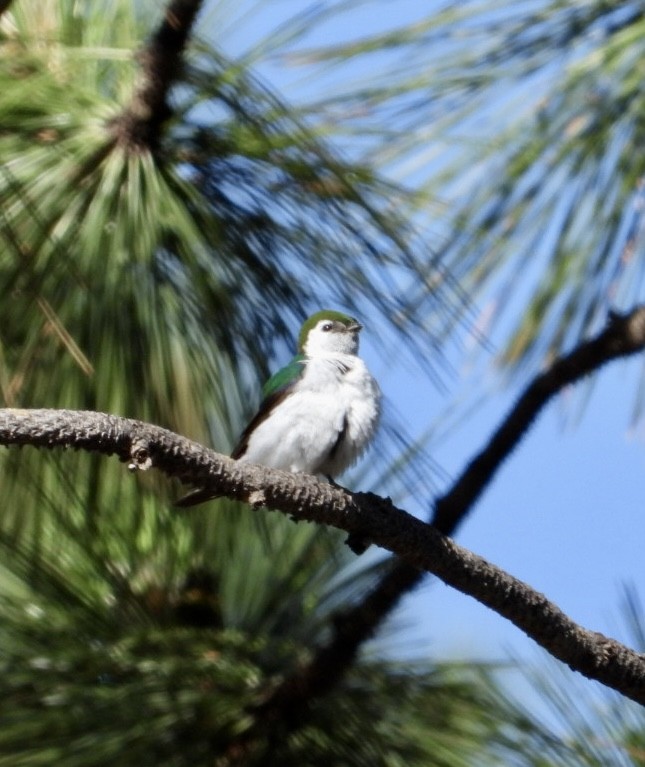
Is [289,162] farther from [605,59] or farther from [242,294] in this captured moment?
[605,59]

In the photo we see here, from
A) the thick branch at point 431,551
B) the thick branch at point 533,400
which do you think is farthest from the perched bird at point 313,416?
the thick branch at point 431,551

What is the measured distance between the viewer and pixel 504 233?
228 cm

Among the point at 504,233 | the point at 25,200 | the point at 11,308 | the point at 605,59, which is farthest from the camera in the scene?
the point at 504,233

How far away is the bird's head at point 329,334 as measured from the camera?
7.77 feet

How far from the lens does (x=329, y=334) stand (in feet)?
8.41

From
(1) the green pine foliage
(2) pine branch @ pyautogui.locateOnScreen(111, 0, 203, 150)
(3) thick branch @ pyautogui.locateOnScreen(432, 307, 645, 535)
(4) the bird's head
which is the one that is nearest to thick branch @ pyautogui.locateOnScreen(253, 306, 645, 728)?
(3) thick branch @ pyautogui.locateOnScreen(432, 307, 645, 535)

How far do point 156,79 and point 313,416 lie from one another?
65 centimetres

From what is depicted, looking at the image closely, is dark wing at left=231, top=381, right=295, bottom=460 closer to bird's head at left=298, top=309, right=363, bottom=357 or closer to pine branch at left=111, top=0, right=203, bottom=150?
bird's head at left=298, top=309, right=363, bottom=357

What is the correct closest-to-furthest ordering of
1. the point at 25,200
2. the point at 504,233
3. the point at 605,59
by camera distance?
the point at 25,200 → the point at 605,59 → the point at 504,233

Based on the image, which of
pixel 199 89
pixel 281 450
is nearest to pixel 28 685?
pixel 281 450

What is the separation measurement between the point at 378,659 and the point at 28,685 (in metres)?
0.56

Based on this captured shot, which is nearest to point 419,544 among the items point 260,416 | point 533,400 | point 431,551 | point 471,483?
point 431,551

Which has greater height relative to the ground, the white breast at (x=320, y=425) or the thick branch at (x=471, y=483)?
the white breast at (x=320, y=425)

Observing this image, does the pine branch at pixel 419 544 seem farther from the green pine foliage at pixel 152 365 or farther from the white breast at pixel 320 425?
the white breast at pixel 320 425
